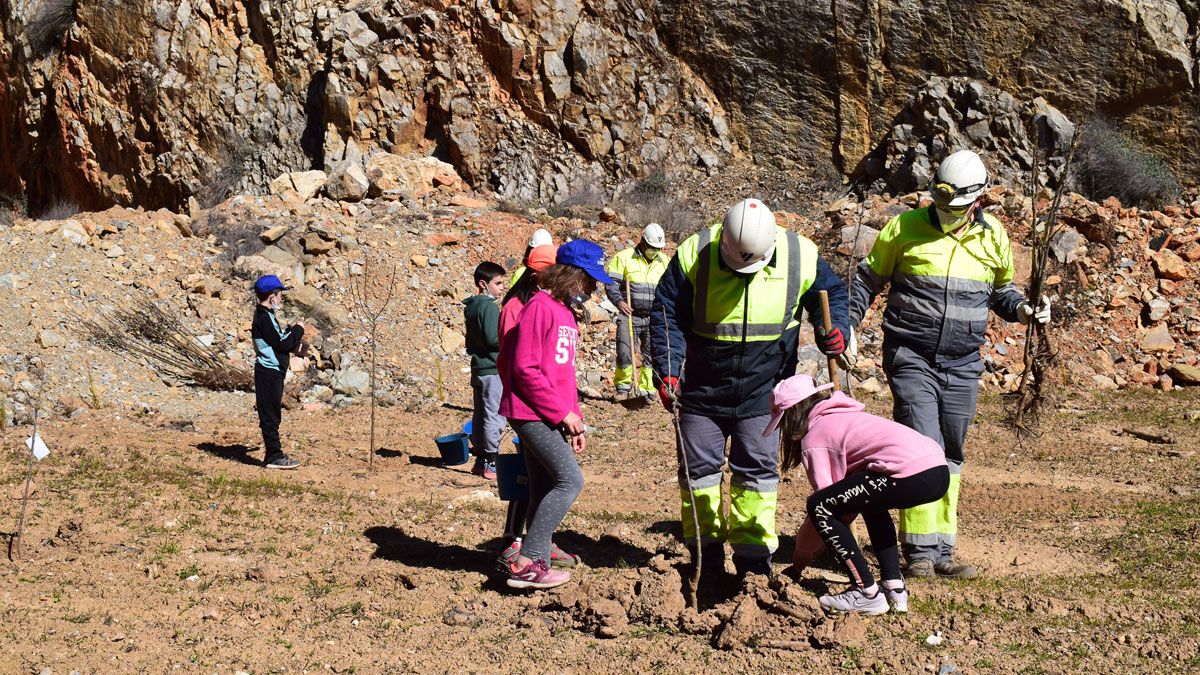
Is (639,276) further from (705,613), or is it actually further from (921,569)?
(705,613)

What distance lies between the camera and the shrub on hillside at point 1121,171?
17.9 meters

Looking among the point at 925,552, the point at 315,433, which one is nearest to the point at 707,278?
the point at 925,552

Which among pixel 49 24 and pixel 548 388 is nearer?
pixel 548 388

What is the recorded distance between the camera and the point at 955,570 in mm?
5449

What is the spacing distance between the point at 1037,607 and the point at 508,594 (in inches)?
94.0

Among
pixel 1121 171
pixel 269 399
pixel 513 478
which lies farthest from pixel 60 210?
pixel 513 478

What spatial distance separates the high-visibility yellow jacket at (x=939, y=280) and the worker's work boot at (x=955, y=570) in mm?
1000

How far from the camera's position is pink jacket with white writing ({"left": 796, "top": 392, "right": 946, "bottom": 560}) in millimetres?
4562

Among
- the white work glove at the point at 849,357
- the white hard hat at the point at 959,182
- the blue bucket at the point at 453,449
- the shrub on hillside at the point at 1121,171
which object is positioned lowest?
the blue bucket at the point at 453,449

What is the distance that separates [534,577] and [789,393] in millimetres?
1500

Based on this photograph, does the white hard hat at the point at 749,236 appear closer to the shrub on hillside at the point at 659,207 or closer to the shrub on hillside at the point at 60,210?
the shrub on hillside at the point at 659,207

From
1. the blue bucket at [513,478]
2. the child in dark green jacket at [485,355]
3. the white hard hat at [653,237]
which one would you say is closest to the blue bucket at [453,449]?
the child in dark green jacket at [485,355]

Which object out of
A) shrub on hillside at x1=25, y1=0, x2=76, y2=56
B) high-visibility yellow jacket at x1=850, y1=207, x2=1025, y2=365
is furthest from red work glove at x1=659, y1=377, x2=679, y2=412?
shrub on hillside at x1=25, y1=0, x2=76, y2=56

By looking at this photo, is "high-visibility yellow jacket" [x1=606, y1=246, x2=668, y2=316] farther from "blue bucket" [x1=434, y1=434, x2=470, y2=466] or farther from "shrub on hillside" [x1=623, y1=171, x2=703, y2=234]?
"shrub on hillside" [x1=623, y1=171, x2=703, y2=234]
